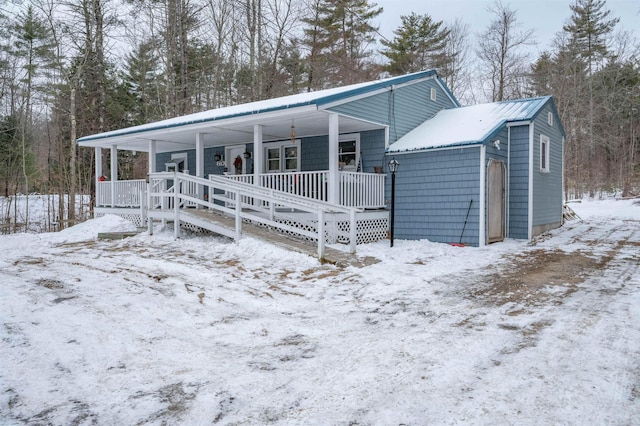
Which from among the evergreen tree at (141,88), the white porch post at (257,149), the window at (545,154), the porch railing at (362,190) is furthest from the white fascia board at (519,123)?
the evergreen tree at (141,88)

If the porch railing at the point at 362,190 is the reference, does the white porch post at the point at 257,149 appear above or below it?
above

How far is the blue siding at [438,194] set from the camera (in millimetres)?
10078

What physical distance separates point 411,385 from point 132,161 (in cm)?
3021

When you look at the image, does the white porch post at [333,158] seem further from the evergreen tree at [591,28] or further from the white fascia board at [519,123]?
the evergreen tree at [591,28]

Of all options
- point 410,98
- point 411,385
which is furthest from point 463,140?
point 411,385

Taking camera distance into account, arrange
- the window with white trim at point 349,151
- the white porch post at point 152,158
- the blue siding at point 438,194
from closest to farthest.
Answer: the blue siding at point 438,194 < the window with white trim at point 349,151 < the white porch post at point 152,158

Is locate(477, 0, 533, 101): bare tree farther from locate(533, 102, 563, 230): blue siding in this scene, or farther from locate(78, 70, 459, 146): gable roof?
locate(78, 70, 459, 146): gable roof

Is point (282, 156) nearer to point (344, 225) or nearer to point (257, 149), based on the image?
point (257, 149)

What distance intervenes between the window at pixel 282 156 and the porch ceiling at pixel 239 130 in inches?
11.3

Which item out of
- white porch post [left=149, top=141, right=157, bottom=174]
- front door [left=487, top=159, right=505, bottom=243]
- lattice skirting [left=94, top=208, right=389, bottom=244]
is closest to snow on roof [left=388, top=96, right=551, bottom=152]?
front door [left=487, top=159, right=505, bottom=243]

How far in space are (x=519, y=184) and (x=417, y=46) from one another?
19.1 metres

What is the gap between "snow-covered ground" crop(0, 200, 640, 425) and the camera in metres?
2.60

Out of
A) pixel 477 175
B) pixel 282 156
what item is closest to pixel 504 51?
pixel 282 156

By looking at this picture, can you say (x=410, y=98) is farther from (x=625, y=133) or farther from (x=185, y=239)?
(x=625, y=133)
